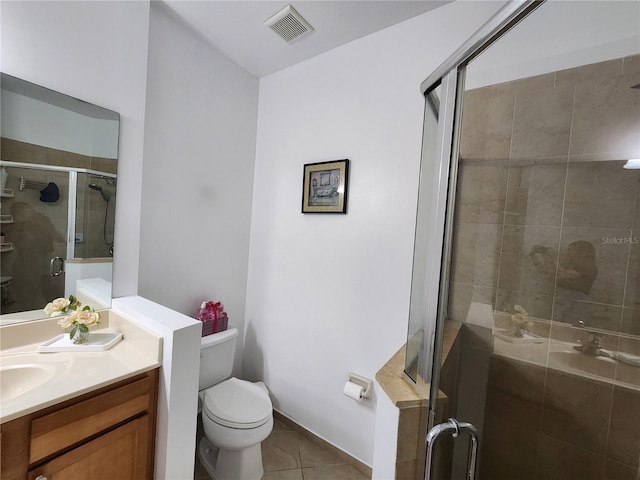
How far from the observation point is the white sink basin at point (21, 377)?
100 centimetres

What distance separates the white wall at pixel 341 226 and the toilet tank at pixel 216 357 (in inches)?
13.6

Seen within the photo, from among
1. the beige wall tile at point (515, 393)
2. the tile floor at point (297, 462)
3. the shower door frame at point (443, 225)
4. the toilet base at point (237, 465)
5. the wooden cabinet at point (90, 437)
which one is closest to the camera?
the wooden cabinet at point (90, 437)

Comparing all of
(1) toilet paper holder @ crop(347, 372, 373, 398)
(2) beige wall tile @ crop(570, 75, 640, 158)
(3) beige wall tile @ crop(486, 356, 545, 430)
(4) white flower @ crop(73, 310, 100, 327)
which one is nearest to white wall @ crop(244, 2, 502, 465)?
(1) toilet paper holder @ crop(347, 372, 373, 398)

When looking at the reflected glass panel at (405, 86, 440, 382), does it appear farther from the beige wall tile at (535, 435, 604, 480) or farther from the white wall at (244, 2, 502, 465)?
the beige wall tile at (535, 435, 604, 480)

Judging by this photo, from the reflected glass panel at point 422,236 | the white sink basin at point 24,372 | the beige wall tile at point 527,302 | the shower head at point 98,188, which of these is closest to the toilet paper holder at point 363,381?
the reflected glass panel at point 422,236

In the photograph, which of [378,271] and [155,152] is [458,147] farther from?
[155,152]

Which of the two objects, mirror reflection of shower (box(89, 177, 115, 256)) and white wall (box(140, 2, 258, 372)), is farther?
white wall (box(140, 2, 258, 372))

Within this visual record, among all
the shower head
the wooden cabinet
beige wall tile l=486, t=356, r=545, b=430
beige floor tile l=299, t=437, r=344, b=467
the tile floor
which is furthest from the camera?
beige floor tile l=299, t=437, r=344, b=467

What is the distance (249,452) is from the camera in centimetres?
146

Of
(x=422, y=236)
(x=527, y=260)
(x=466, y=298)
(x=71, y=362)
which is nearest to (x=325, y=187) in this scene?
(x=422, y=236)

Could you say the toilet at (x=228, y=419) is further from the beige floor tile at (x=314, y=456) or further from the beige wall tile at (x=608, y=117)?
the beige wall tile at (x=608, y=117)

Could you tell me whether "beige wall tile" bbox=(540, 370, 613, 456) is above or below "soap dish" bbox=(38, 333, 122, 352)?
below

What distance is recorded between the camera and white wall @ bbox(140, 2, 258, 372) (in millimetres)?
1620

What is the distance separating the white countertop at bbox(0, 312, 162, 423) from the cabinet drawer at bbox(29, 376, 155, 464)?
50mm
